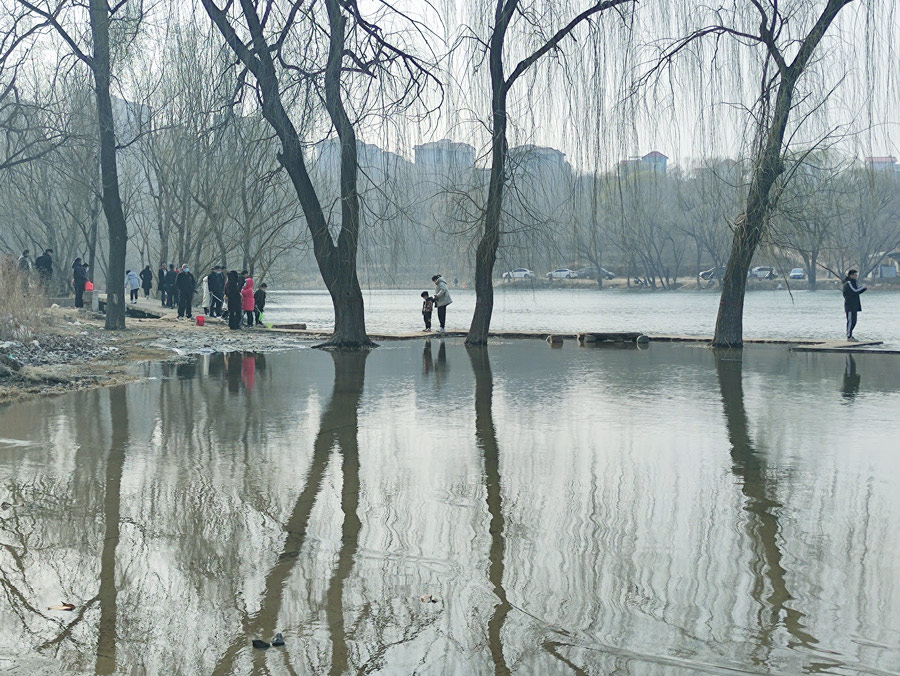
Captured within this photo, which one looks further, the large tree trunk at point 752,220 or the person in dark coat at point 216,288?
the person in dark coat at point 216,288

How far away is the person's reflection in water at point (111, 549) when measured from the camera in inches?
180

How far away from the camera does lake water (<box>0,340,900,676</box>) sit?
462 cm

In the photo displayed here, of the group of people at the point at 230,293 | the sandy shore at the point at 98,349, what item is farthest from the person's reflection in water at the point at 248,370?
the group of people at the point at 230,293

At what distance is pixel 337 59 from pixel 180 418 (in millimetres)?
7031

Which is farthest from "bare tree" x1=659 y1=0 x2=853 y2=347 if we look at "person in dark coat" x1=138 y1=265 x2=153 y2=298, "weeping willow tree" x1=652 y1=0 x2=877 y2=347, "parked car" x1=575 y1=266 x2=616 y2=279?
"parked car" x1=575 y1=266 x2=616 y2=279

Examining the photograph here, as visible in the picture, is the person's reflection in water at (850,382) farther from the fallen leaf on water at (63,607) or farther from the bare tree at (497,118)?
the fallen leaf on water at (63,607)

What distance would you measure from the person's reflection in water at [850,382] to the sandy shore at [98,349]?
9.90 metres

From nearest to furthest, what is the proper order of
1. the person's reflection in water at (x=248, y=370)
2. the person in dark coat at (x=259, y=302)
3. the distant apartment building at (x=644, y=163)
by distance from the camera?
the person's reflection in water at (x=248, y=370)
the distant apartment building at (x=644, y=163)
the person in dark coat at (x=259, y=302)

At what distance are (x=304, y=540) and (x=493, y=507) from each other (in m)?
1.48

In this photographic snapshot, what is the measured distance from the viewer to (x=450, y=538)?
254 inches

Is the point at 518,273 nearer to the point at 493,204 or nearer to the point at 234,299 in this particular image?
the point at 493,204

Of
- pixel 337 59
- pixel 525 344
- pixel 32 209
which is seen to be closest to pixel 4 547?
pixel 337 59

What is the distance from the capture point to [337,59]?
16.3m

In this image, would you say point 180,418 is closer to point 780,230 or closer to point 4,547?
point 4,547
